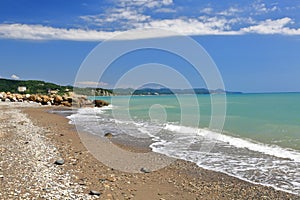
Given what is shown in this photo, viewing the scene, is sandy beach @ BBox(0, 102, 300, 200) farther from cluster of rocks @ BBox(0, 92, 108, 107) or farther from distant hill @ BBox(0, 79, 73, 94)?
distant hill @ BBox(0, 79, 73, 94)

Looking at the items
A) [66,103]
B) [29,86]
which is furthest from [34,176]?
[29,86]

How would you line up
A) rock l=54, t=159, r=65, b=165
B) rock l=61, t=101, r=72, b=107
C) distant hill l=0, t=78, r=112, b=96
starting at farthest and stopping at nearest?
distant hill l=0, t=78, r=112, b=96, rock l=61, t=101, r=72, b=107, rock l=54, t=159, r=65, b=165

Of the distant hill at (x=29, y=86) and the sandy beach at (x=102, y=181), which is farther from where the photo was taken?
the distant hill at (x=29, y=86)

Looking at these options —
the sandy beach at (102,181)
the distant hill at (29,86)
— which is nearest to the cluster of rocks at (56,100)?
the distant hill at (29,86)

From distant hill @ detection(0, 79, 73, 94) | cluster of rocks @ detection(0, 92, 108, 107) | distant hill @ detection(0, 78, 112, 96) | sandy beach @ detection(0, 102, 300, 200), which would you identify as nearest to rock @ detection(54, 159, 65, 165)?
sandy beach @ detection(0, 102, 300, 200)

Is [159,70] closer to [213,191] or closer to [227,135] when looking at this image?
[227,135]

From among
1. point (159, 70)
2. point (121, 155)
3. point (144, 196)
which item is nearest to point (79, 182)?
point (144, 196)

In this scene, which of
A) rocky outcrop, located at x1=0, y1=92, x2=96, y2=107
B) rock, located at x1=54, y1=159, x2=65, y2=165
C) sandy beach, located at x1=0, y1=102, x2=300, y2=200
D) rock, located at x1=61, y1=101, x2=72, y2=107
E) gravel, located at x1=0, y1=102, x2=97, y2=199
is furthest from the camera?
rocky outcrop, located at x1=0, y1=92, x2=96, y2=107

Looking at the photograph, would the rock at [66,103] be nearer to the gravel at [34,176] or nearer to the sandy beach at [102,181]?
the gravel at [34,176]

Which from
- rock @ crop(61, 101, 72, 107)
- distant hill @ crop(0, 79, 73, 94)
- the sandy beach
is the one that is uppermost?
distant hill @ crop(0, 79, 73, 94)

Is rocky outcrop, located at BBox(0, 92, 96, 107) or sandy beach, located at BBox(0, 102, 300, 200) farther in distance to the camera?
rocky outcrop, located at BBox(0, 92, 96, 107)

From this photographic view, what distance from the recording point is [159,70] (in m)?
19.3

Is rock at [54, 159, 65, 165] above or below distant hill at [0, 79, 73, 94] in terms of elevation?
below

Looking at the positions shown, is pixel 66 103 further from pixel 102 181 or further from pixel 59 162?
pixel 102 181
